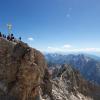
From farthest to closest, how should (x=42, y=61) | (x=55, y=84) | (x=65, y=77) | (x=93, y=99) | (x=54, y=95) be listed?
(x=93, y=99) < (x=65, y=77) < (x=55, y=84) < (x=54, y=95) < (x=42, y=61)

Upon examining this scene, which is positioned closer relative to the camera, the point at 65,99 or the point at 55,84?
the point at 65,99

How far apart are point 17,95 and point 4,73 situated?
192 inches

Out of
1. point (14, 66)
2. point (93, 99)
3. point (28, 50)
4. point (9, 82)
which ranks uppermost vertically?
point (28, 50)

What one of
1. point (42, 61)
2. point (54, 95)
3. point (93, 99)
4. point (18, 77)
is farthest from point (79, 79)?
point (18, 77)

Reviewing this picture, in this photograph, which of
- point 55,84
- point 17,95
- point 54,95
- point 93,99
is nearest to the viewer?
point 17,95

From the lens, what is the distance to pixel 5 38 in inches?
1793

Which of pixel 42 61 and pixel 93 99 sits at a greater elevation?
pixel 42 61

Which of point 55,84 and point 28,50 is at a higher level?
point 28,50

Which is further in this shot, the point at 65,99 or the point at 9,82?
the point at 65,99

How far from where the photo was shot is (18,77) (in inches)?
1751

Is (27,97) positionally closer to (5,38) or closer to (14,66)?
(14,66)

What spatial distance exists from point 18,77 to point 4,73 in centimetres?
279

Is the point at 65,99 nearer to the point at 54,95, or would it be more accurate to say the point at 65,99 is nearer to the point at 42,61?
the point at 54,95

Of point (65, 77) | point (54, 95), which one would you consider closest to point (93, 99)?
point (65, 77)
